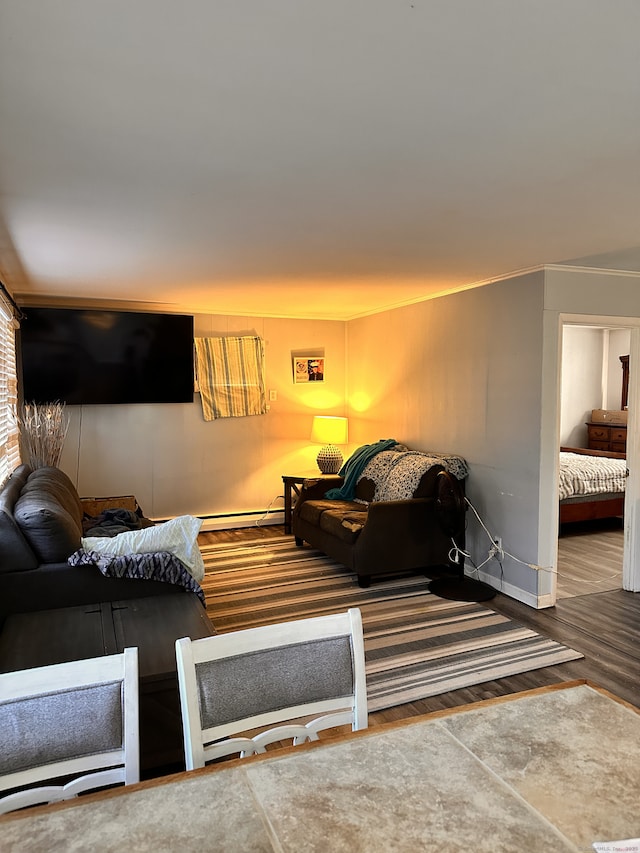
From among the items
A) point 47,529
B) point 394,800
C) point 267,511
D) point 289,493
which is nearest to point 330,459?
point 289,493

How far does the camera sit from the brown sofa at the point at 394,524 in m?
4.44

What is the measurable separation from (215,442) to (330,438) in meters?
1.20

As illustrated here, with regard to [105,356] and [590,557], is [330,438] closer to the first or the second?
[105,356]

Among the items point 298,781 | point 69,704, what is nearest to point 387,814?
point 298,781

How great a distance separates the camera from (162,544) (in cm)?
293

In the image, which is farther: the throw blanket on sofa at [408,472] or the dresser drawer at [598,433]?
the dresser drawer at [598,433]

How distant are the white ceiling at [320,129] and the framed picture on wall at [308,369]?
2.95m

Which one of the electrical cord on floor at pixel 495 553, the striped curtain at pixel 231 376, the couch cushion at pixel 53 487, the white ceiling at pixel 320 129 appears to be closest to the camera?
the white ceiling at pixel 320 129

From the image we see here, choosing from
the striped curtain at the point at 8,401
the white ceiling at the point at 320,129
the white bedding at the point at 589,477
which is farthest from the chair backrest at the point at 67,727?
the white bedding at the point at 589,477

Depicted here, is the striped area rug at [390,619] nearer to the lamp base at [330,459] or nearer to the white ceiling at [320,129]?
the lamp base at [330,459]

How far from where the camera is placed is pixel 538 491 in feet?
13.1

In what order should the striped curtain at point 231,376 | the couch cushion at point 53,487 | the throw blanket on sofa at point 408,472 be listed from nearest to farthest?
the couch cushion at point 53,487 < the throw blanket on sofa at point 408,472 < the striped curtain at point 231,376

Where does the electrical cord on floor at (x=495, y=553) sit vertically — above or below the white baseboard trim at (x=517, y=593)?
above

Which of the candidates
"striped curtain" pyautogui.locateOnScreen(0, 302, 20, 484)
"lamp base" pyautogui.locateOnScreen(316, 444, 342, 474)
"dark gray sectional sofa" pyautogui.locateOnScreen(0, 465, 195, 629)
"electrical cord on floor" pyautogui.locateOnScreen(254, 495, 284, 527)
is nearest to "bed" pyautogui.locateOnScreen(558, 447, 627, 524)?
"lamp base" pyautogui.locateOnScreen(316, 444, 342, 474)
